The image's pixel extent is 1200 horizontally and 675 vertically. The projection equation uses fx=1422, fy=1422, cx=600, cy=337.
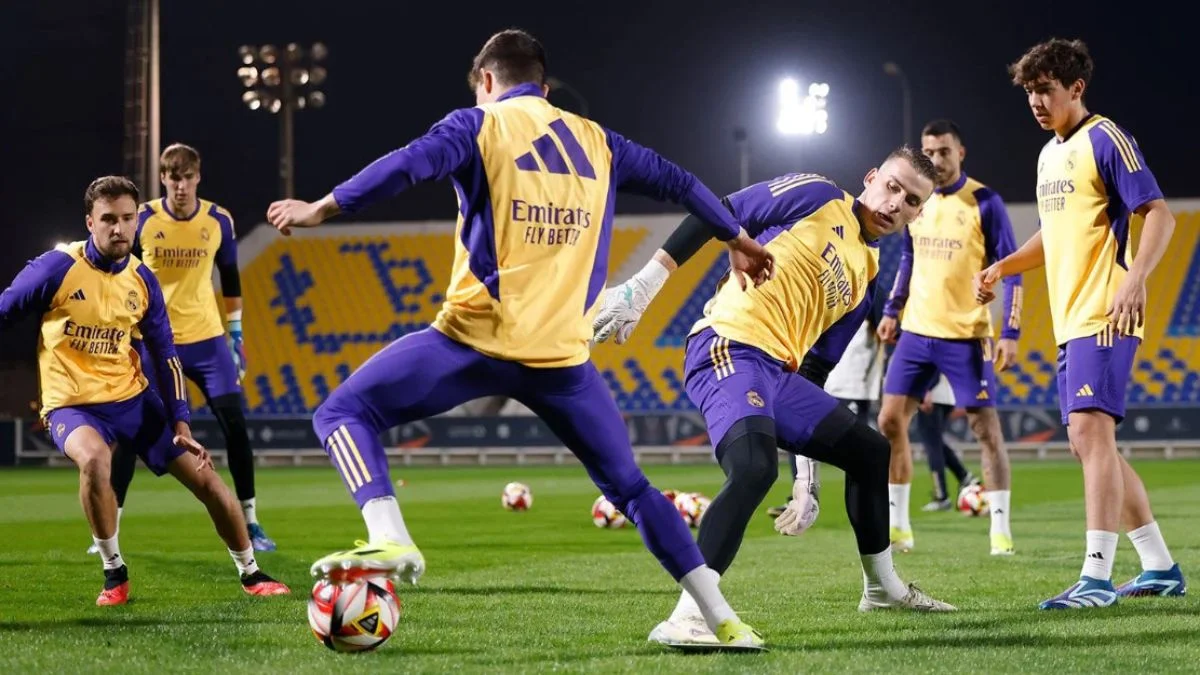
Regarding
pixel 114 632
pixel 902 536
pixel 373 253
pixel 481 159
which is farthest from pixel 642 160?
pixel 373 253

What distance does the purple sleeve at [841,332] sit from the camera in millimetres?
6797

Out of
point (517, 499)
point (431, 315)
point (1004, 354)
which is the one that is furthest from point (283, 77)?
point (1004, 354)

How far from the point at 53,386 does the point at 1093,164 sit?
5.47m

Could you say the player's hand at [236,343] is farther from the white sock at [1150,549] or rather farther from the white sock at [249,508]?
the white sock at [1150,549]

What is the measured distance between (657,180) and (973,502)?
9.42 metres

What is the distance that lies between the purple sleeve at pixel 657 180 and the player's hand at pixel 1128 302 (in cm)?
220

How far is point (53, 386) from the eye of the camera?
7.64m

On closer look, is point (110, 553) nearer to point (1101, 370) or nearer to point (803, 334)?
point (803, 334)

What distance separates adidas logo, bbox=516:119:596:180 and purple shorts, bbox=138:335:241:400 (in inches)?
247

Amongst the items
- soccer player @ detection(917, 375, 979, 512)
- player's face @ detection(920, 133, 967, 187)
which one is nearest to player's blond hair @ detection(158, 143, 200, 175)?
player's face @ detection(920, 133, 967, 187)

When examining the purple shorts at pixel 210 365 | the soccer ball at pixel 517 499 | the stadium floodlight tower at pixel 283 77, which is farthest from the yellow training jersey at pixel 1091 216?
the stadium floodlight tower at pixel 283 77

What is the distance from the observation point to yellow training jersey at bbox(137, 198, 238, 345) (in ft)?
35.2

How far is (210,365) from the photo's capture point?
1074 centimetres

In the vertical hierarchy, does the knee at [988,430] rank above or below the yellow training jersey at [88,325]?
below
